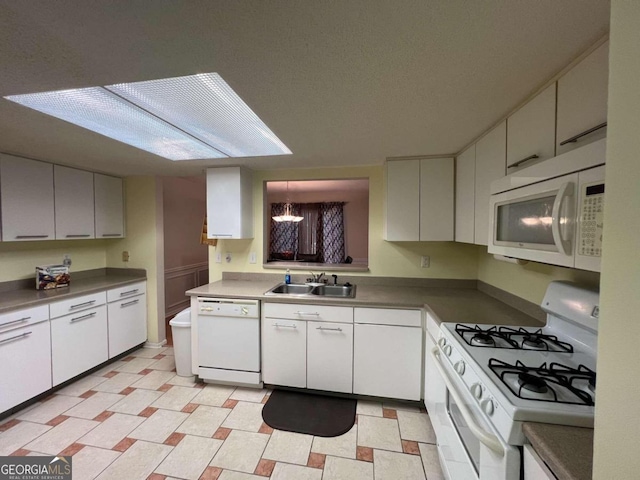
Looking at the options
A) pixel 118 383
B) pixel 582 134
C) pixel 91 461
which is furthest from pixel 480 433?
pixel 118 383

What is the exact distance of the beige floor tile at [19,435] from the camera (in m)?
1.70

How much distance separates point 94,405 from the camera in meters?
2.12

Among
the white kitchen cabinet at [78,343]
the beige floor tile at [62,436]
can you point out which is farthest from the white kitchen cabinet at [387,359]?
the white kitchen cabinet at [78,343]

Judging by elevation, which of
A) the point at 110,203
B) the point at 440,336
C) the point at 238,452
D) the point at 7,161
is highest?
the point at 7,161

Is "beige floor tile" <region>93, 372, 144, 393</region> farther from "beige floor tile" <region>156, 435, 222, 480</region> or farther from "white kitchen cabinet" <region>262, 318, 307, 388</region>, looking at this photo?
"white kitchen cabinet" <region>262, 318, 307, 388</region>

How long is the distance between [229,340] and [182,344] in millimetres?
549

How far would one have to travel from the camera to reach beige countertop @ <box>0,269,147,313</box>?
206 centimetres

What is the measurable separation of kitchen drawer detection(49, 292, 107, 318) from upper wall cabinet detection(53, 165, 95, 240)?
2.13 ft

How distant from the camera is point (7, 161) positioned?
85.1 inches

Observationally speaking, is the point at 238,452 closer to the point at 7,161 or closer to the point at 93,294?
the point at 93,294

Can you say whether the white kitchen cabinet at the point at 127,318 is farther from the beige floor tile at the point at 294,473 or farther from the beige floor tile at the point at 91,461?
the beige floor tile at the point at 294,473

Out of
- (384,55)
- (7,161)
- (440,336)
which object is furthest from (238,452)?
(7,161)

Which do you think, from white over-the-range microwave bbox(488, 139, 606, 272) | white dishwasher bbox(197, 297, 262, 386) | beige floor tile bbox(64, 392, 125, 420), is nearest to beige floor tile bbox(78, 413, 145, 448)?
beige floor tile bbox(64, 392, 125, 420)

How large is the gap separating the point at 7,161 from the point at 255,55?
8.64 ft
